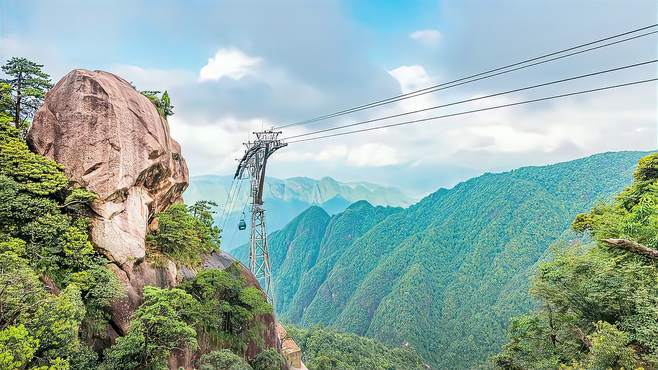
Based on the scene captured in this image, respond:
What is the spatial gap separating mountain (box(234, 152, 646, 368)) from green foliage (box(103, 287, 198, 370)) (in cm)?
6429

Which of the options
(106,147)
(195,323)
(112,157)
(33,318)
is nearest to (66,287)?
(33,318)

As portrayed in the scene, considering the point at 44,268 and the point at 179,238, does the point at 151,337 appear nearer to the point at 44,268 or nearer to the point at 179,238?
the point at 44,268

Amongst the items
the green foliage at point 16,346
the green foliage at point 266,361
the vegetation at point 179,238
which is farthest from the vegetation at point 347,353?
the green foliage at point 16,346

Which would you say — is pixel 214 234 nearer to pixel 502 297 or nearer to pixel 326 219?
pixel 502 297

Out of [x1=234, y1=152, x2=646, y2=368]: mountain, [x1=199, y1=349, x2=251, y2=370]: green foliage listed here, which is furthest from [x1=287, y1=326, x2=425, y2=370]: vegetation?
[x1=199, y1=349, x2=251, y2=370]: green foliage

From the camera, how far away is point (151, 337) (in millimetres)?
11242

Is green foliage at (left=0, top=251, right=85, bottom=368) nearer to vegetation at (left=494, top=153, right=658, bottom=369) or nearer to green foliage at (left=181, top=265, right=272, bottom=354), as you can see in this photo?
green foliage at (left=181, top=265, right=272, bottom=354)

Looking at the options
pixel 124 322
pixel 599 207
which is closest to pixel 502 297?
pixel 599 207

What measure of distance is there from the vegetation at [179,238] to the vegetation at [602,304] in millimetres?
14813

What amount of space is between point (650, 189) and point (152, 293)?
22516mm

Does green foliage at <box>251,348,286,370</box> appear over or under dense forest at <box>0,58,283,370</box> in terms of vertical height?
under

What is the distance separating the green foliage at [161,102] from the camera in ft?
57.2

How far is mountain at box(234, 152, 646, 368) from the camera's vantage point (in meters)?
75.6

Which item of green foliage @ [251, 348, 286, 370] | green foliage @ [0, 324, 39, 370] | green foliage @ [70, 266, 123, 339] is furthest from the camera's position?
green foliage @ [251, 348, 286, 370]
